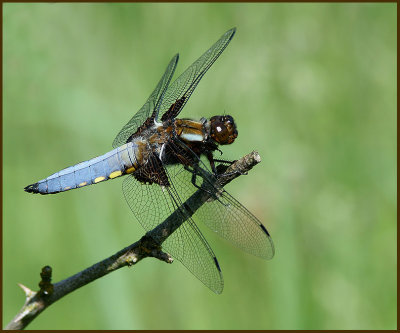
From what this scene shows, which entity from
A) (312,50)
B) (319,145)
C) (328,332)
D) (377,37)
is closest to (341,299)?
(328,332)

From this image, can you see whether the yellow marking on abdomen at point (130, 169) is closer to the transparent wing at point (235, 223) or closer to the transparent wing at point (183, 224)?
the transparent wing at point (183, 224)

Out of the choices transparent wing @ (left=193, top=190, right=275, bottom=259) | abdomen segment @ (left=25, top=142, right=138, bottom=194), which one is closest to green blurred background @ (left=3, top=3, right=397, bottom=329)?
abdomen segment @ (left=25, top=142, right=138, bottom=194)

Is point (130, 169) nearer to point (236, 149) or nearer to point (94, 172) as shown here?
point (94, 172)

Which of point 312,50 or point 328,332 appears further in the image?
point 312,50

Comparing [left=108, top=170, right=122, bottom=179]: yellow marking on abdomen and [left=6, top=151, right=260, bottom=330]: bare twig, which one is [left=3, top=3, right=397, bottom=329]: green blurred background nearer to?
[left=108, top=170, right=122, bottom=179]: yellow marking on abdomen

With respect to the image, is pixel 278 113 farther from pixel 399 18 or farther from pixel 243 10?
pixel 399 18
